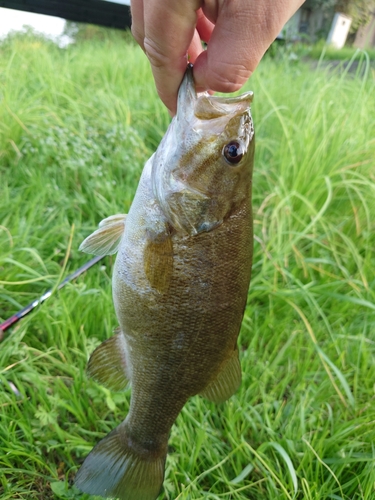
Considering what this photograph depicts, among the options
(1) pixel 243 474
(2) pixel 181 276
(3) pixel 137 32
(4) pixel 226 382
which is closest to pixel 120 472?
(4) pixel 226 382

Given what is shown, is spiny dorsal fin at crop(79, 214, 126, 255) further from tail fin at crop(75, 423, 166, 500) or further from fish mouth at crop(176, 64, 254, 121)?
tail fin at crop(75, 423, 166, 500)

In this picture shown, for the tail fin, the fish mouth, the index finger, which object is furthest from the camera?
the tail fin

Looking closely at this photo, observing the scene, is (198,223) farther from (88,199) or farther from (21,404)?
(88,199)

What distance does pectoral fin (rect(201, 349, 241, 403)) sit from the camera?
4.28 ft

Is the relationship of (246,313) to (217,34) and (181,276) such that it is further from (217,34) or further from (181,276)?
(217,34)

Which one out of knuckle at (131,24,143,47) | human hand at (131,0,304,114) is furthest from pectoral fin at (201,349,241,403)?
knuckle at (131,24,143,47)

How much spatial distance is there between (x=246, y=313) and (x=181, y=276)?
116 centimetres

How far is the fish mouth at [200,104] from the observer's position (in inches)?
44.4

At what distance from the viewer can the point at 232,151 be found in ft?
3.82

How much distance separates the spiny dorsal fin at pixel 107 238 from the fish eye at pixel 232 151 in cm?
42

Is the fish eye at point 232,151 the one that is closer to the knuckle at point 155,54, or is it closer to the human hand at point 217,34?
the human hand at point 217,34

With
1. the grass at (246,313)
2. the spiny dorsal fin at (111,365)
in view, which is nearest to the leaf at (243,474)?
the grass at (246,313)

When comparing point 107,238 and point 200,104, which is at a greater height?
point 200,104

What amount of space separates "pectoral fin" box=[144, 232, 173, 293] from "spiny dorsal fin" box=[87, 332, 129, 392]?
28 cm
